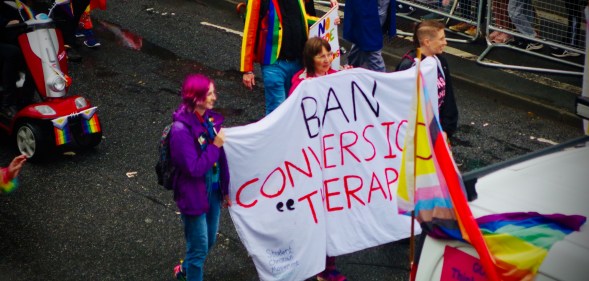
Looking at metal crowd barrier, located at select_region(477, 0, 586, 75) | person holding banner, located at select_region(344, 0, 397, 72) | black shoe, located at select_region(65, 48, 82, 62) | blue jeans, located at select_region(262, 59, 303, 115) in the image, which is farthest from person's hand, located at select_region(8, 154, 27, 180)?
metal crowd barrier, located at select_region(477, 0, 586, 75)

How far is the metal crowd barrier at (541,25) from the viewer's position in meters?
10.0

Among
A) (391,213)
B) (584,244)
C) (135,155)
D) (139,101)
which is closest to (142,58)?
(139,101)

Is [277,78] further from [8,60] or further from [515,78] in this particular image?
[515,78]

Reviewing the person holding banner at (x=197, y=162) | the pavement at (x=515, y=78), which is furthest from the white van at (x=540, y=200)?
the pavement at (x=515, y=78)

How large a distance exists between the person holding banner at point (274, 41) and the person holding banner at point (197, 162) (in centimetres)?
174

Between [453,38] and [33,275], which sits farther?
[453,38]

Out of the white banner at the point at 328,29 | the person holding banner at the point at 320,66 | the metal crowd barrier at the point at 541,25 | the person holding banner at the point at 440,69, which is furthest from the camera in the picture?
the metal crowd barrier at the point at 541,25

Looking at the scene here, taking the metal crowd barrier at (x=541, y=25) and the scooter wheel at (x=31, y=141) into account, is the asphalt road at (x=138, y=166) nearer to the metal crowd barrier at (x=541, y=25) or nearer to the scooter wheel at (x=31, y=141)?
the scooter wheel at (x=31, y=141)

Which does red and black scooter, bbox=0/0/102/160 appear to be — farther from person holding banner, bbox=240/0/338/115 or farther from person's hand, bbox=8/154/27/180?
person's hand, bbox=8/154/27/180

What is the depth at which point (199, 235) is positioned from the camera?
17.7ft

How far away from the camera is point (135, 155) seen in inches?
316

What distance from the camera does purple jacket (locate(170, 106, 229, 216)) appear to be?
5.10 meters

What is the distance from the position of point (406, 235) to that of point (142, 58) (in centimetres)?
577

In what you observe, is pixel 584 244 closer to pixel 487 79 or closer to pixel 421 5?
pixel 487 79
